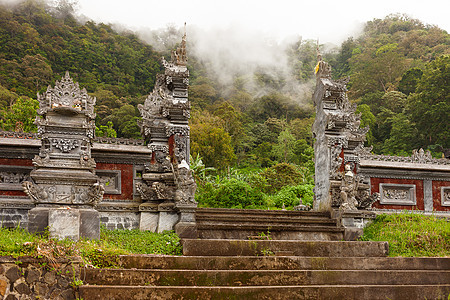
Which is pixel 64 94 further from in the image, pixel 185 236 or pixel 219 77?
pixel 219 77

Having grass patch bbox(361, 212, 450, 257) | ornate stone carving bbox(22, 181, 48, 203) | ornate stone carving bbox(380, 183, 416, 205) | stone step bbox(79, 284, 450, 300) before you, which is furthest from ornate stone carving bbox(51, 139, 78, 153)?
ornate stone carving bbox(380, 183, 416, 205)

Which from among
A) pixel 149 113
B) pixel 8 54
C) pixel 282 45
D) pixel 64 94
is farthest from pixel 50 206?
pixel 282 45

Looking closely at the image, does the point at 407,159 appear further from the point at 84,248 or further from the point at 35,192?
the point at 35,192

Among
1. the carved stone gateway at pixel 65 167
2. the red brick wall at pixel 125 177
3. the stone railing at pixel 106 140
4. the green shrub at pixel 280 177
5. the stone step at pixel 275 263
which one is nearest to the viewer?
the stone step at pixel 275 263

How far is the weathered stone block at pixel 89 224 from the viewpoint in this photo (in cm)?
605

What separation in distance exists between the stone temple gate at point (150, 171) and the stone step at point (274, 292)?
5.76 ft

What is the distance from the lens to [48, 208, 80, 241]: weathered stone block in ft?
19.3

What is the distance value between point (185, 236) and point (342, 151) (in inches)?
161

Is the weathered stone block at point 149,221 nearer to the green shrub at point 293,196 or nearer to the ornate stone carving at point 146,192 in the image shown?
the ornate stone carving at point 146,192

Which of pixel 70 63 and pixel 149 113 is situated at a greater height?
pixel 70 63

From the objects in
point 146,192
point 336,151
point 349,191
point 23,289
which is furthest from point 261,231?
point 23,289

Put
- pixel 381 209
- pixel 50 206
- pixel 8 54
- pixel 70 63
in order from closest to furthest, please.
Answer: pixel 50 206 → pixel 381 209 → pixel 8 54 → pixel 70 63

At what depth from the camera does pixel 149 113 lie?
852 centimetres

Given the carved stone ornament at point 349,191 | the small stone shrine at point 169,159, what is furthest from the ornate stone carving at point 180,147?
the carved stone ornament at point 349,191
